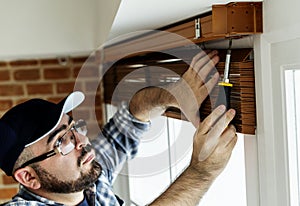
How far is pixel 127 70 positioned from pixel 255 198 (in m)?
0.98

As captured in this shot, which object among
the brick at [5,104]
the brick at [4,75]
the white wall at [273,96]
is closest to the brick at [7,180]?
the brick at [5,104]

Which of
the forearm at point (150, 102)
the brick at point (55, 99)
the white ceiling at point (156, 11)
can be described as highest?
the white ceiling at point (156, 11)

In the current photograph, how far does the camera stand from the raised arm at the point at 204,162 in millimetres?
1176

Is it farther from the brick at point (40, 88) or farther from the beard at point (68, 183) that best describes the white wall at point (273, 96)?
the brick at point (40, 88)

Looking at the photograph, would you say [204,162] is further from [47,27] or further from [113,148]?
[47,27]

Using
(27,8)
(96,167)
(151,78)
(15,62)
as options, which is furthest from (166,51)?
(15,62)

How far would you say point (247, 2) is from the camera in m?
1.05

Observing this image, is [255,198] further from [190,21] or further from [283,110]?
[190,21]

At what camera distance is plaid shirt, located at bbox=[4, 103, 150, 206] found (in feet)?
5.57

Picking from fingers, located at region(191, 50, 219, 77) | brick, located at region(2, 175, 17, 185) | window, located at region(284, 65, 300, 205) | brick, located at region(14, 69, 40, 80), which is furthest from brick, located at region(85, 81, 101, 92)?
window, located at region(284, 65, 300, 205)

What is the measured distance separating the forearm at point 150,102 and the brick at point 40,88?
0.80 metres

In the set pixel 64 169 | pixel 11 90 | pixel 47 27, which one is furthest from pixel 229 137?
pixel 11 90

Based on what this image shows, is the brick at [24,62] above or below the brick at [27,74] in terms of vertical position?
above

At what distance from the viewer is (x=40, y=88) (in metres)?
2.48
